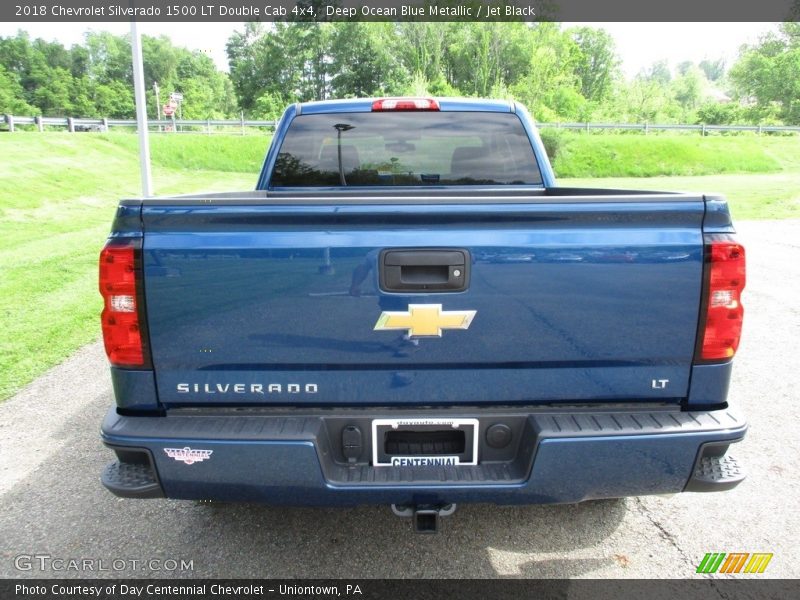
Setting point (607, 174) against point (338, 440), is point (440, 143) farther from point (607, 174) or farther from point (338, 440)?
point (607, 174)

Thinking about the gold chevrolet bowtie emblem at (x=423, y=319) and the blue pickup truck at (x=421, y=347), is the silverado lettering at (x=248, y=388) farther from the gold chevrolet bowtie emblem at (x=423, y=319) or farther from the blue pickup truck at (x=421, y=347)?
the gold chevrolet bowtie emblem at (x=423, y=319)

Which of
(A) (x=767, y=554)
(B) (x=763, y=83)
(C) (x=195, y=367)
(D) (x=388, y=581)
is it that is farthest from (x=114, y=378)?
(B) (x=763, y=83)

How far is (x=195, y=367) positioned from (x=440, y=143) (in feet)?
8.04

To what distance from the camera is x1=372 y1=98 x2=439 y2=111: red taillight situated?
383 cm

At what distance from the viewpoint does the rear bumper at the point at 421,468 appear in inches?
82.7

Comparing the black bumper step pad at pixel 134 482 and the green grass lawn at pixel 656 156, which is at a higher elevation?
the green grass lawn at pixel 656 156

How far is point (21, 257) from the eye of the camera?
9.80 meters

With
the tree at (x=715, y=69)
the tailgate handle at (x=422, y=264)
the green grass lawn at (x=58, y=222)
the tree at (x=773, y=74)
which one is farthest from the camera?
the tree at (x=715, y=69)

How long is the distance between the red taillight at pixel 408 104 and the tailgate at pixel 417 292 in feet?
6.55

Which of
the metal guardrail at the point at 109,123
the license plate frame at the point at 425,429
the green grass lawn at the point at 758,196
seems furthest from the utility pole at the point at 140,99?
the metal guardrail at the point at 109,123

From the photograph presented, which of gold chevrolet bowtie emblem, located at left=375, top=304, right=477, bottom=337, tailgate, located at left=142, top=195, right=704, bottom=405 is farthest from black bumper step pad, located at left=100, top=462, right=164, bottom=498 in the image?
gold chevrolet bowtie emblem, located at left=375, top=304, right=477, bottom=337

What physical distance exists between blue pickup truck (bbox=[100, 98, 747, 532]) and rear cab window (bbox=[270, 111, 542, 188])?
192 cm
